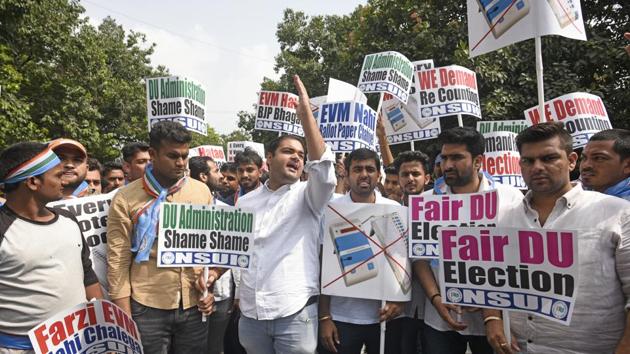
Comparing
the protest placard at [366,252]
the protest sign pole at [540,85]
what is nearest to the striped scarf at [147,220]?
the protest placard at [366,252]

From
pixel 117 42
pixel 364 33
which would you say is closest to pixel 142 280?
pixel 364 33

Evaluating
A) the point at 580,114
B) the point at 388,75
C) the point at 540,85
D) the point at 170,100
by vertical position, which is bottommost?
the point at 540,85

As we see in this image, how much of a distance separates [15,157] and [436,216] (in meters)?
2.45

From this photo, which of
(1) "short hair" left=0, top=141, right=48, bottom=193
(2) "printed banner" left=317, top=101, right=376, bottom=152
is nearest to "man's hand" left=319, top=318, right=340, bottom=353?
(1) "short hair" left=0, top=141, right=48, bottom=193

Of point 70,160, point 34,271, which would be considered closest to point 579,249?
point 34,271

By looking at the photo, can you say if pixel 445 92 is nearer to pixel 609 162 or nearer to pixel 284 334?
pixel 609 162

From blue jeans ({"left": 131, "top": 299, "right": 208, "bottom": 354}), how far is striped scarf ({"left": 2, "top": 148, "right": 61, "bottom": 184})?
0.95 m

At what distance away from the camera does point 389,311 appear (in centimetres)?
364

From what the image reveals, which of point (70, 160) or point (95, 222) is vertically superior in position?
point (70, 160)

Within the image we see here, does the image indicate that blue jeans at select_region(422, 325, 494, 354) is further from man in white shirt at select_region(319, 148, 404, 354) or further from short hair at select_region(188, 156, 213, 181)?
short hair at select_region(188, 156, 213, 181)

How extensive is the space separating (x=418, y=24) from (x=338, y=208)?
36.4 feet

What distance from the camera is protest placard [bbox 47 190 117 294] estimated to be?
3.58 metres

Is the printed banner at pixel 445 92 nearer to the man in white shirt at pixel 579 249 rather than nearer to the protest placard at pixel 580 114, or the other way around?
the protest placard at pixel 580 114

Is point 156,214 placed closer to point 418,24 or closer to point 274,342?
point 274,342
